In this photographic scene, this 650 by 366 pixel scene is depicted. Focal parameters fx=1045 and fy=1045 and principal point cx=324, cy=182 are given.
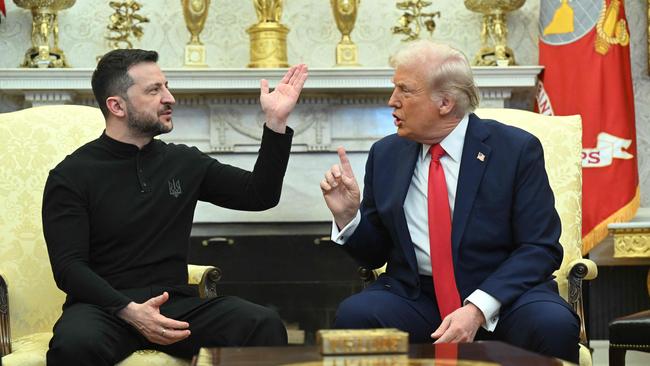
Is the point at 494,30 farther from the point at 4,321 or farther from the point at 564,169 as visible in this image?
the point at 4,321

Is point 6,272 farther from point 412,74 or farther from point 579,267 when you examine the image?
point 579,267

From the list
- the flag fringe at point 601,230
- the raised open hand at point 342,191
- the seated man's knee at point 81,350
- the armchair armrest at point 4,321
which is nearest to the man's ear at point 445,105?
the raised open hand at point 342,191

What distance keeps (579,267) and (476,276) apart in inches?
17.5

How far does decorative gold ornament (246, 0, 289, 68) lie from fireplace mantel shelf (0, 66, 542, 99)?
11cm

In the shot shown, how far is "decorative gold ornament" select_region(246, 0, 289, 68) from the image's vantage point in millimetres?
4973

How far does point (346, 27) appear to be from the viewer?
5004 millimetres

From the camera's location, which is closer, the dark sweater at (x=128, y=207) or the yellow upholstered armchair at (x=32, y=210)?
the dark sweater at (x=128, y=207)

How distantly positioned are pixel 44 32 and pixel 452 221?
8.87ft

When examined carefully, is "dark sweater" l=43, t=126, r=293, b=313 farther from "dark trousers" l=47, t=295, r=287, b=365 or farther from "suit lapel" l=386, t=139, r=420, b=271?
"suit lapel" l=386, t=139, r=420, b=271

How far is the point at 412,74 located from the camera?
10.4ft

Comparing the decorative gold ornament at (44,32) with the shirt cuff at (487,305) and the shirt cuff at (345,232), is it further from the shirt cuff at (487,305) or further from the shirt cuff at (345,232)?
the shirt cuff at (487,305)

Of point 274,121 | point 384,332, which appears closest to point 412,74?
point 274,121

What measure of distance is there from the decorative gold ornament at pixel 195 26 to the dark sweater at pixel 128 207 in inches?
67.8

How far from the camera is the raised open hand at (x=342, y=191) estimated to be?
9.77 ft
